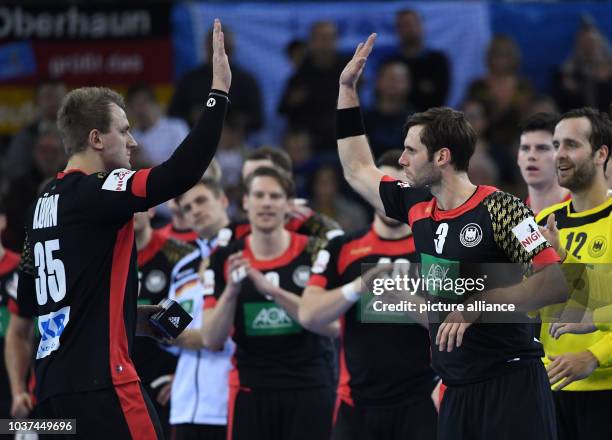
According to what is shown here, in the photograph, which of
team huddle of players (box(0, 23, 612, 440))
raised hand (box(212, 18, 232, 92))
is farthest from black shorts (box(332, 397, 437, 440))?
raised hand (box(212, 18, 232, 92))

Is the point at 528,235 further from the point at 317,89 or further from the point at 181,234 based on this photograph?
the point at 317,89

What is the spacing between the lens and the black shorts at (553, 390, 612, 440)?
6723mm

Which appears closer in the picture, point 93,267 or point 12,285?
point 93,267

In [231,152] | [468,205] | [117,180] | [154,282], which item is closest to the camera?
[117,180]

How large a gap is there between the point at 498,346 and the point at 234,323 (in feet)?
8.69

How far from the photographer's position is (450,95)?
14602 mm

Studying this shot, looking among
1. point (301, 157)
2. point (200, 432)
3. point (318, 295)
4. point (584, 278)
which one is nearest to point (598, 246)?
point (584, 278)

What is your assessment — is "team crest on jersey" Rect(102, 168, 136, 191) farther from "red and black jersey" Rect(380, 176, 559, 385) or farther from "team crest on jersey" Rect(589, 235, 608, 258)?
"team crest on jersey" Rect(589, 235, 608, 258)

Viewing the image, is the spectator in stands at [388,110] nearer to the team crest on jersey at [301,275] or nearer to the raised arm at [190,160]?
the team crest on jersey at [301,275]

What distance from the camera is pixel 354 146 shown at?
672cm

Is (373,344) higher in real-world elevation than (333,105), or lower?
lower

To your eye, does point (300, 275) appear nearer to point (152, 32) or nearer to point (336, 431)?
point (336, 431)

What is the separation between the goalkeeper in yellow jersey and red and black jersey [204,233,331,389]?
5.96 ft

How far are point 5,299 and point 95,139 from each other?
3462 millimetres
